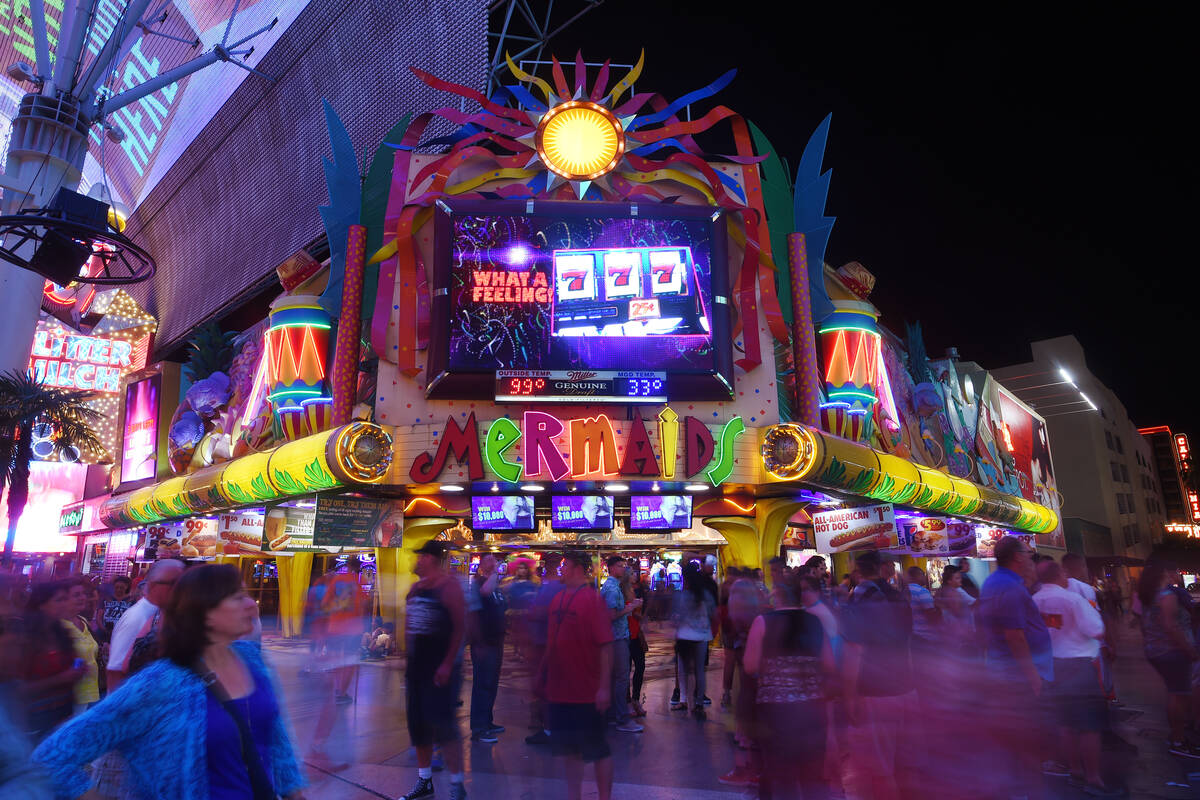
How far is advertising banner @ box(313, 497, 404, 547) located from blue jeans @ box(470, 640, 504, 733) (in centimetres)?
658

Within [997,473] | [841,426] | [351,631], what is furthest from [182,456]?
[997,473]

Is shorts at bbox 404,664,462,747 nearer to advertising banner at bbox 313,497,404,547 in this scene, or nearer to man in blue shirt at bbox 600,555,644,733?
man in blue shirt at bbox 600,555,644,733

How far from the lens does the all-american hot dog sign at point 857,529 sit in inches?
560

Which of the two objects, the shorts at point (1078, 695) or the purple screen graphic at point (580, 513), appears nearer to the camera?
the shorts at point (1078, 695)

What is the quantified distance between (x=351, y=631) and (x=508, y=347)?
755 centimetres

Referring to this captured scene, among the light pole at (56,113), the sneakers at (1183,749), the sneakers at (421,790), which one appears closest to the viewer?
the sneakers at (421,790)

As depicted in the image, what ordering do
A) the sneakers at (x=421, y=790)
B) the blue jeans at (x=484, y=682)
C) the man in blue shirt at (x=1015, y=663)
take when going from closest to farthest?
the man in blue shirt at (x=1015, y=663) → the sneakers at (x=421, y=790) → the blue jeans at (x=484, y=682)

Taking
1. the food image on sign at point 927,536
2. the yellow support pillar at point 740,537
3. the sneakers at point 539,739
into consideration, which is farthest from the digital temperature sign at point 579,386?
the food image on sign at point 927,536

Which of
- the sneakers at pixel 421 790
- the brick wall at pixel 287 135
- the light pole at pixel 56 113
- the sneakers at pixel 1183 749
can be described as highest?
the brick wall at pixel 287 135

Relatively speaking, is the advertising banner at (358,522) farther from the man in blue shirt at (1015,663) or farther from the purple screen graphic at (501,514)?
the man in blue shirt at (1015,663)

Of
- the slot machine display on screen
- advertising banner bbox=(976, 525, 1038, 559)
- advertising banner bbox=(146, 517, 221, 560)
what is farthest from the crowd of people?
advertising banner bbox=(976, 525, 1038, 559)

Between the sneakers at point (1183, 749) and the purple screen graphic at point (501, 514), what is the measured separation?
10.7 metres

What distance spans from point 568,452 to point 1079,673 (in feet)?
33.0

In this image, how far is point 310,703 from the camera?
10938 mm
